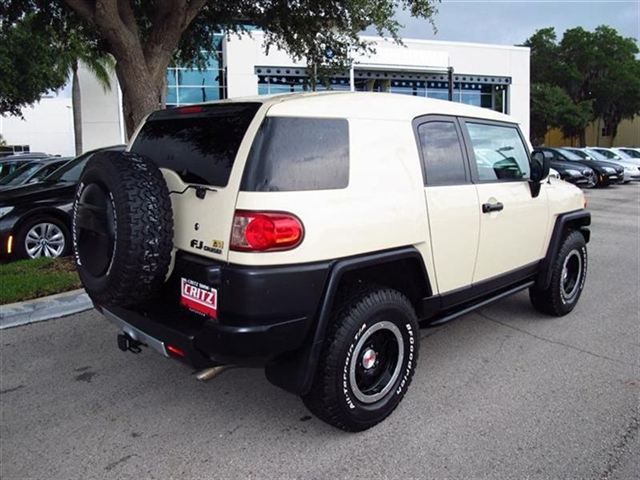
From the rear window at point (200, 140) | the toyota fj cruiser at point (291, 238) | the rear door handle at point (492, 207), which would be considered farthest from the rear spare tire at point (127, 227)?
the rear door handle at point (492, 207)

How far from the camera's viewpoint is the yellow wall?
58.0 meters

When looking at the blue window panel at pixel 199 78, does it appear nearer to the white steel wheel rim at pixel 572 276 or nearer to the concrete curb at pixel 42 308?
the concrete curb at pixel 42 308

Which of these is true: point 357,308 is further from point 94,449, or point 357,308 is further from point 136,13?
point 136,13

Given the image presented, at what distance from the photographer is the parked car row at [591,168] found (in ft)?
60.7

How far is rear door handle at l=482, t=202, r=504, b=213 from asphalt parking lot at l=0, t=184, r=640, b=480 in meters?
1.19

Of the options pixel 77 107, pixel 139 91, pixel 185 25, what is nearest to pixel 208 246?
pixel 139 91

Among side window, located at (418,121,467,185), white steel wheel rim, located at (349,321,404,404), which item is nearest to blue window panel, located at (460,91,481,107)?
side window, located at (418,121,467,185)

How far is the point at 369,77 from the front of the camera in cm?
3148

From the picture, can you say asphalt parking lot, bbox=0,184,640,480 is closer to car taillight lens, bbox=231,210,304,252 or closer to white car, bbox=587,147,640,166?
car taillight lens, bbox=231,210,304,252

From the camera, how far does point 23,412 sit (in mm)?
3357

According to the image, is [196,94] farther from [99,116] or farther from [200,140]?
[200,140]

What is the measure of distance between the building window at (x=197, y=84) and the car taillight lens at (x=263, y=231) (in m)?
26.5

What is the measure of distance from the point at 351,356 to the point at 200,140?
59.6 inches

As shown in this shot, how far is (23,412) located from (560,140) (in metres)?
64.0
